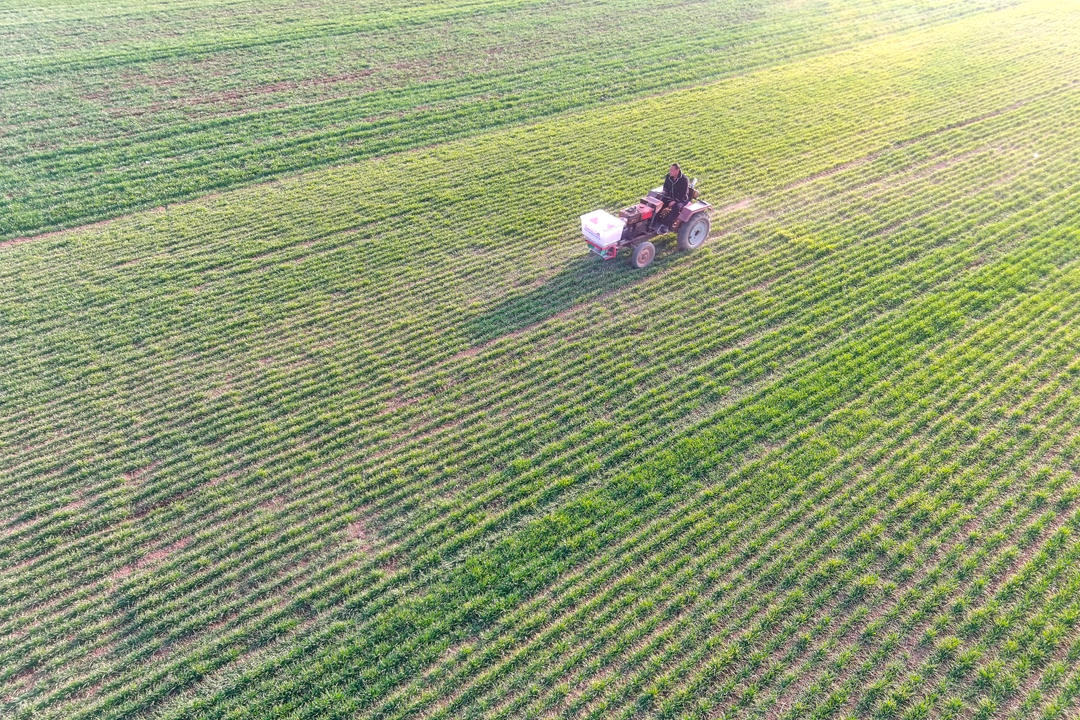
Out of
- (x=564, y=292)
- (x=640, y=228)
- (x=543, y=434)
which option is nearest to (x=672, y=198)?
(x=640, y=228)

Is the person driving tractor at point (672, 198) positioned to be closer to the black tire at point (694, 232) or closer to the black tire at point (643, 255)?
the black tire at point (694, 232)

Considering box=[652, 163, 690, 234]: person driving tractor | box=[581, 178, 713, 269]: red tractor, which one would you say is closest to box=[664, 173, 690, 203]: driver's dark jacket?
box=[652, 163, 690, 234]: person driving tractor

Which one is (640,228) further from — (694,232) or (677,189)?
(694,232)

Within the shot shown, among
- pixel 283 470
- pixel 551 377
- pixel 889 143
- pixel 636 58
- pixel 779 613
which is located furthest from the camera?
pixel 636 58

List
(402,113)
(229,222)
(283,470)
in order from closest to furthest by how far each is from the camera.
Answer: (283,470) → (229,222) → (402,113)

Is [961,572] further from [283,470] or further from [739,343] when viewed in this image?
[283,470]

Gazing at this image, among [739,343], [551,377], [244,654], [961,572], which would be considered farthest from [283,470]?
[961,572]

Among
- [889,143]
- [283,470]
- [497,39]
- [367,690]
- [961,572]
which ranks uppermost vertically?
[497,39]
